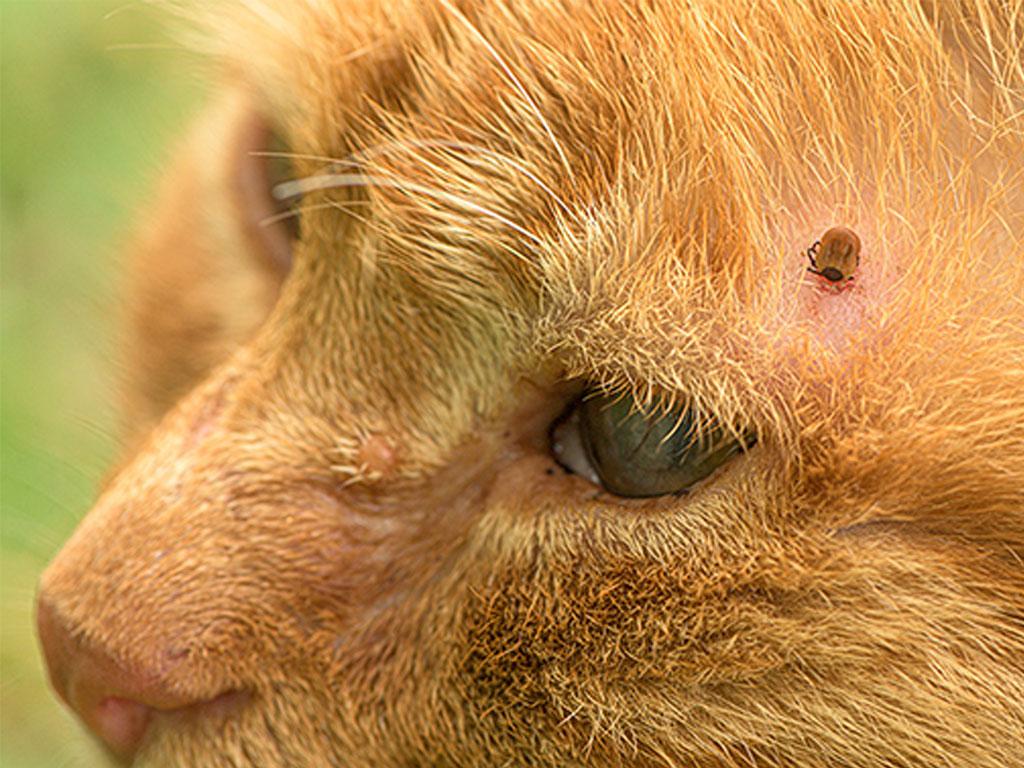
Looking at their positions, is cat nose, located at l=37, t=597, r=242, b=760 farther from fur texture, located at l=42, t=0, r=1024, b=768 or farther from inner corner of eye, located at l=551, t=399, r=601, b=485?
inner corner of eye, located at l=551, t=399, r=601, b=485

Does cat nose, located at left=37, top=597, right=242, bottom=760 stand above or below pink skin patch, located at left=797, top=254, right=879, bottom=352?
below

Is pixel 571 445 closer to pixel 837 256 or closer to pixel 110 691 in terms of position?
pixel 837 256

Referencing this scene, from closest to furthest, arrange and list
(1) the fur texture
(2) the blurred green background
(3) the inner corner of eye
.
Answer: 1. (1) the fur texture
2. (3) the inner corner of eye
3. (2) the blurred green background

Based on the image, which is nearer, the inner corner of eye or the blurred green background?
the inner corner of eye

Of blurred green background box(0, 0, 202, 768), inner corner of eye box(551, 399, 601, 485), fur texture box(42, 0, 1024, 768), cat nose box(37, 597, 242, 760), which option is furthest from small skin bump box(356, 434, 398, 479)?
blurred green background box(0, 0, 202, 768)

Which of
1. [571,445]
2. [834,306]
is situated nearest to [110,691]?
[571,445]

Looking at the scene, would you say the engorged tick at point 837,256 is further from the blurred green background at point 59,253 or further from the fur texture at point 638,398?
the blurred green background at point 59,253

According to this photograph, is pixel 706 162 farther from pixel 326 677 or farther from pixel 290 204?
pixel 290 204

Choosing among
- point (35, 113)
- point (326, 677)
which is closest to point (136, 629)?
point (326, 677)

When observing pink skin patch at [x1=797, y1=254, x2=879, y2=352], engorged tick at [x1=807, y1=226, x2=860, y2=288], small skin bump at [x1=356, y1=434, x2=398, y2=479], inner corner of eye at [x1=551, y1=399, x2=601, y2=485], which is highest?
engorged tick at [x1=807, y1=226, x2=860, y2=288]
